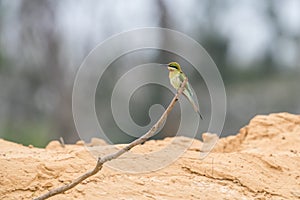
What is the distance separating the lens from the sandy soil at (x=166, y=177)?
368 cm

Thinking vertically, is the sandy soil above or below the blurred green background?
below

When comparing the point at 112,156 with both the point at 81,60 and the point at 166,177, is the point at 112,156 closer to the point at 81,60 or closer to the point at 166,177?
the point at 166,177

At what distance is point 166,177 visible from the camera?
12.6 feet

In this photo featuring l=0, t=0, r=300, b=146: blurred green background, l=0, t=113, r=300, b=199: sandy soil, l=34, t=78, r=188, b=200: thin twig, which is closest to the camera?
l=34, t=78, r=188, b=200: thin twig

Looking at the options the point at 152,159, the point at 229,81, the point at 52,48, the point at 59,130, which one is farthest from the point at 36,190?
the point at 229,81

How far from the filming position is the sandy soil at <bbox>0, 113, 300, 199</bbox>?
12.1 ft

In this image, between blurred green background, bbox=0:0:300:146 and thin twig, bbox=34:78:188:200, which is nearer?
thin twig, bbox=34:78:188:200

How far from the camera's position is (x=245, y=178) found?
3.89 m

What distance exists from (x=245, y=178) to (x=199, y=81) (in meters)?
9.45

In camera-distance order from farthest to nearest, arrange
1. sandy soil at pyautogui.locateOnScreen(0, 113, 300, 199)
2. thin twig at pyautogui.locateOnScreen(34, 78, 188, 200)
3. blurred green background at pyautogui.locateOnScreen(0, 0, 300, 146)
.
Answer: blurred green background at pyautogui.locateOnScreen(0, 0, 300, 146) → sandy soil at pyautogui.locateOnScreen(0, 113, 300, 199) → thin twig at pyautogui.locateOnScreen(34, 78, 188, 200)

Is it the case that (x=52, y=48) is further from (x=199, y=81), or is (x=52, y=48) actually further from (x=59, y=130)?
(x=199, y=81)

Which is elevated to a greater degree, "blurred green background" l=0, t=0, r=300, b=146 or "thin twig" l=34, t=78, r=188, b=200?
"blurred green background" l=0, t=0, r=300, b=146

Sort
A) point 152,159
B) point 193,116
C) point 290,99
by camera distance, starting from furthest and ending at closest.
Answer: point 290,99, point 193,116, point 152,159

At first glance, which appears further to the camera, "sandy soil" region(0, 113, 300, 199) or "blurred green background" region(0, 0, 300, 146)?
"blurred green background" region(0, 0, 300, 146)
